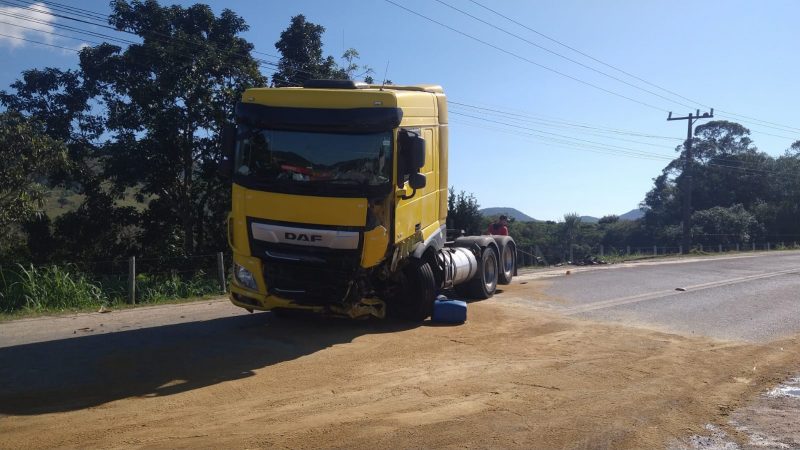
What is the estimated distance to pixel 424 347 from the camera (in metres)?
9.10

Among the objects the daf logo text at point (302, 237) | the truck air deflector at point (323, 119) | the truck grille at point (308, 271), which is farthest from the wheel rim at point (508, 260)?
the daf logo text at point (302, 237)

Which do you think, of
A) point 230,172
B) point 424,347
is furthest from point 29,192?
point 424,347

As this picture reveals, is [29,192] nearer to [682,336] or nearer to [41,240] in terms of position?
[41,240]

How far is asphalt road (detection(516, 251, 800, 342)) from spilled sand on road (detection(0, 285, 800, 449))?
131 centimetres

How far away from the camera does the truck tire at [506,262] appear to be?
15.8m

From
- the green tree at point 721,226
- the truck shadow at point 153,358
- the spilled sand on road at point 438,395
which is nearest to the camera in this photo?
the spilled sand on road at point 438,395

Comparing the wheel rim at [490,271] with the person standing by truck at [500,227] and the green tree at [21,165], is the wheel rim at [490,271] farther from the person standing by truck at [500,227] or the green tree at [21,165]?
the green tree at [21,165]

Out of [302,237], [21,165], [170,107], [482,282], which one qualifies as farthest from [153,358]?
[170,107]

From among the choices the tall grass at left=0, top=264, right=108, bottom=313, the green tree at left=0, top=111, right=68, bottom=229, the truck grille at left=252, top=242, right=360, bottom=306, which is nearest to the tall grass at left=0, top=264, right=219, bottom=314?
the tall grass at left=0, top=264, right=108, bottom=313

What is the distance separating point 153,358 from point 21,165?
35.9 ft

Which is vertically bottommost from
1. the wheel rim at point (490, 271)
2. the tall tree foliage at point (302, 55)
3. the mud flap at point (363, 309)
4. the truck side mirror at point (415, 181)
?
the mud flap at point (363, 309)

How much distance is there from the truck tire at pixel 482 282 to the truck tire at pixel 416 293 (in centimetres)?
323

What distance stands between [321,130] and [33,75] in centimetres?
1614

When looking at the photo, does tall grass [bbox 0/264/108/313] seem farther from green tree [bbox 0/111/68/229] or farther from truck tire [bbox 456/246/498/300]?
truck tire [bbox 456/246/498/300]
